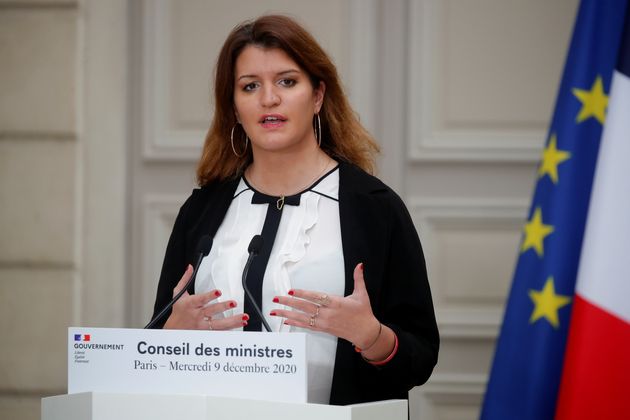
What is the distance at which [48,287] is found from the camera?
3.88 meters

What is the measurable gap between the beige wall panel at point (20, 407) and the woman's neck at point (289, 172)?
6.12 feet

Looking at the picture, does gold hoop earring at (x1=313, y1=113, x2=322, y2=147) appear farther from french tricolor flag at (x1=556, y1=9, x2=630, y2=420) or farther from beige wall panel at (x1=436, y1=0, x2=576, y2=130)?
beige wall panel at (x1=436, y1=0, x2=576, y2=130)

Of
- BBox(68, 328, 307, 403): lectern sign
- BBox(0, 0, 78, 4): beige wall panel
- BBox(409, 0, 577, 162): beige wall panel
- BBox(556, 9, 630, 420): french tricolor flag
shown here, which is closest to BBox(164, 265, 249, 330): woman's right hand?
BBox(68, 328, 307, 403): lectern sign

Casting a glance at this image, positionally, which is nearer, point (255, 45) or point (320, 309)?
point (320, 309)

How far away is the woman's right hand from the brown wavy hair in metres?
0.54

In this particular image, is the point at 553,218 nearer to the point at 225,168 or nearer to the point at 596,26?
the point at 596,26

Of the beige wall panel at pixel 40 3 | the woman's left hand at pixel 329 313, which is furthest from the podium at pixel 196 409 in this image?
the beige wall panel at pixel 40 3

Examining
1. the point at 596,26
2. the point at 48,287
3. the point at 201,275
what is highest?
the point at 596,26

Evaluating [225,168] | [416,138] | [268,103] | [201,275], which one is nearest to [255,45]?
[268,103]

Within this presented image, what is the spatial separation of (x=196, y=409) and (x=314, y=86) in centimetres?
104

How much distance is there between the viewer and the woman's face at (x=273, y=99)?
243cm

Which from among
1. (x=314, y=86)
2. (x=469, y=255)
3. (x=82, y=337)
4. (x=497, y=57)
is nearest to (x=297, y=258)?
(x=314, y=86)

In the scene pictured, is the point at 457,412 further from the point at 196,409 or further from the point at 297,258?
the point at 196,409

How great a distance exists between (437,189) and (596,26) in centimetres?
100
